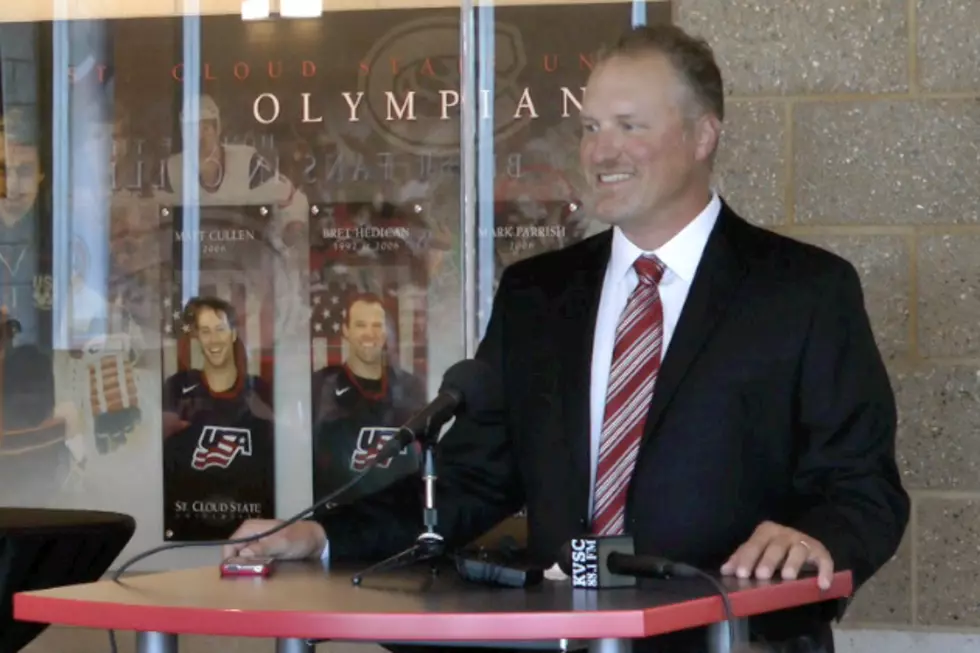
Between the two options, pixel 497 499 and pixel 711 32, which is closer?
pixel 497 499

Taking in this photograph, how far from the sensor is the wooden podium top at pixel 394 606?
6.48 ft

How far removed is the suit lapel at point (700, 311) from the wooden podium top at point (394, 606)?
52 centimetres

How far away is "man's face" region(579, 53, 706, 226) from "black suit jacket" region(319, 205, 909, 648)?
0.14 m

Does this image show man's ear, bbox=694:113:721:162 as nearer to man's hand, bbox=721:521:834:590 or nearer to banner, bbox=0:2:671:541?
man's hand, bbox=721:521:834:590

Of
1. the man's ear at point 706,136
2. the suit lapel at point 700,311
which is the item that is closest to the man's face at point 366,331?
the man's ear at point 706,136

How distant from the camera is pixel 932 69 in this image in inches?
160

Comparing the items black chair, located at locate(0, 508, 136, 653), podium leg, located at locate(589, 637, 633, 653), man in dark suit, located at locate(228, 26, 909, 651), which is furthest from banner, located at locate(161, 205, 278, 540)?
podium leg, located at locate(589, 637, 633, 653)

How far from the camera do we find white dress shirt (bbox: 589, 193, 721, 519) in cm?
295

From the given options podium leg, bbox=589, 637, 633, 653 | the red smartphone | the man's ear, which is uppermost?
the man's ear

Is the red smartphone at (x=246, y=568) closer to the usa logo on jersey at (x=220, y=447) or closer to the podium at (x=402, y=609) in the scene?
the podium at (x=402, y=609)

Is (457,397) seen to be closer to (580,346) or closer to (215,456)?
(580,346)

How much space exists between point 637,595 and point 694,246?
1017mm

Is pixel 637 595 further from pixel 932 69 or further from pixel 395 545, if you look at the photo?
pixel 932 69

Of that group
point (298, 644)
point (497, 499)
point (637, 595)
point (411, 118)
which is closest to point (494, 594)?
point (637, 595)
